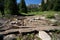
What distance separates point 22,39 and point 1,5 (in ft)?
44.9

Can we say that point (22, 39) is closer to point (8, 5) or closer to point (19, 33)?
point (19, 33)

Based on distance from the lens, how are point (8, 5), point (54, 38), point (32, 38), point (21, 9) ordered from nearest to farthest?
1. point (54, 38)
2. point (32, 38)
3. point (8, 5)
4. point (21, 9)

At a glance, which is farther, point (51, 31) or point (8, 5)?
point (8, 5)

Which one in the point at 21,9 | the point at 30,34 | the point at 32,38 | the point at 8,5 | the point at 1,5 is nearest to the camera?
the point at 32,38

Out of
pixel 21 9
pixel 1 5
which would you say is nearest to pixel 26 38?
pixel 1 5

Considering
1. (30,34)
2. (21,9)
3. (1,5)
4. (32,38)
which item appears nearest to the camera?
(32,38)

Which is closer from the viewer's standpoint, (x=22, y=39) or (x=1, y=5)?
(x=22, y=39)

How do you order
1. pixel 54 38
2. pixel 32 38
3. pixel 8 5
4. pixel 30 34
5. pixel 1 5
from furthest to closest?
1. pixel 8 5
2. pixel 1 5
3. pixel 30 34
4. pixel 32 38
5. pixel 54 38

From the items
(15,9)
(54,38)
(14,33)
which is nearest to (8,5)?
(15,9)

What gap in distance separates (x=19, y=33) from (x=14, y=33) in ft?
0.61

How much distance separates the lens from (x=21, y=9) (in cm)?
2855

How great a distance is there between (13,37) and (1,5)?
13424mm

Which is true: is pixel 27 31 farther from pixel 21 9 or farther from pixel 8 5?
pixel 21 9

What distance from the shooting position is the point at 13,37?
15.6ft
